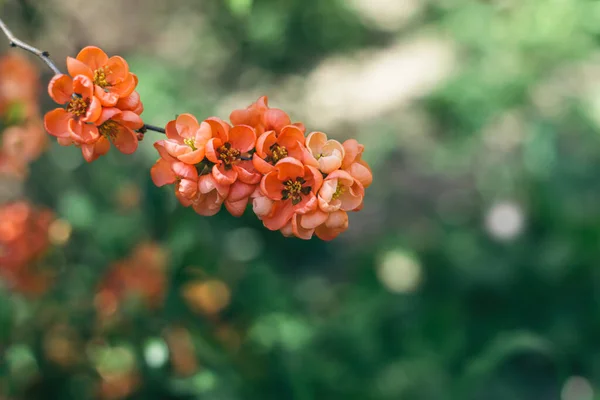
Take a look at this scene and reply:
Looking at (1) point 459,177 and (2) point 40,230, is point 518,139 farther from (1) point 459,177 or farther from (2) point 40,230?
(2) point 40,230

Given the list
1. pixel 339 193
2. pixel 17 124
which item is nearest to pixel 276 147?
pixel 339 193

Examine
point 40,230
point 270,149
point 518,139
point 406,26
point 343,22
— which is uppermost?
point 406,26

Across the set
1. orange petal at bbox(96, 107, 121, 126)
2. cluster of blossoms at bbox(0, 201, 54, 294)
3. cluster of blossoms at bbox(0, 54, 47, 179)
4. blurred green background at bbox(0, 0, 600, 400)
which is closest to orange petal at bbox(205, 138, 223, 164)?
orange petal at bbox(96, 107, 121, 126)

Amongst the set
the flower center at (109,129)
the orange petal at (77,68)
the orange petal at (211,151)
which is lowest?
the orange petal at (211,151)

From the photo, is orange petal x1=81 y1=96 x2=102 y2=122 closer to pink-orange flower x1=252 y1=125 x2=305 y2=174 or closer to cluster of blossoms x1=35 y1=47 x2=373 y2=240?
cluster of blossoms x1=35 y1=47 x2=373 y2=240

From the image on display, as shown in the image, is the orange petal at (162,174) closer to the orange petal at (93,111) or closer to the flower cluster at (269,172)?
the flower cluster at (269,172)

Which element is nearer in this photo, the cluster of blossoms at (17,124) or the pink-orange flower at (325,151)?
the pink-orange flower at (325,151)

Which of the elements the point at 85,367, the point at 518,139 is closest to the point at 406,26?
the point at 518,139

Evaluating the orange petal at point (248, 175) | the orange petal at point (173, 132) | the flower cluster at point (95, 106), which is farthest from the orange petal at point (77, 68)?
the orange petal at point (248, 175)
